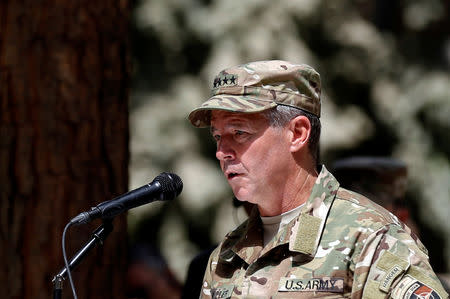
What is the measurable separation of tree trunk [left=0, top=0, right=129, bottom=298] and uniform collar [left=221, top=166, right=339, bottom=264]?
118 cm

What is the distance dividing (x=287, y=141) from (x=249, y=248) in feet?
1.36

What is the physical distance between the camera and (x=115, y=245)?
3.90 metres

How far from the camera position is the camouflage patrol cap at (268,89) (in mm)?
2613

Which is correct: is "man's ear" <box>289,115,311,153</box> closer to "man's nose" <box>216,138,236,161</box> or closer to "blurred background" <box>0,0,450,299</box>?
"man's nose" <box>216,138,236,161</box>

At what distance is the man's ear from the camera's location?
2623 mm

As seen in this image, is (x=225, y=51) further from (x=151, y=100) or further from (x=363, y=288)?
(x=363, y=288)

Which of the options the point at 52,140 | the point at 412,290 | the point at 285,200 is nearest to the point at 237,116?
the point at 285,200

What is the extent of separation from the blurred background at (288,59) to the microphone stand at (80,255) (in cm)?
475

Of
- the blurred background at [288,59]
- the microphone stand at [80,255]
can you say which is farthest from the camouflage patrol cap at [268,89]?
the blurred background at [288,59]

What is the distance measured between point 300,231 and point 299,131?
342 millimetres

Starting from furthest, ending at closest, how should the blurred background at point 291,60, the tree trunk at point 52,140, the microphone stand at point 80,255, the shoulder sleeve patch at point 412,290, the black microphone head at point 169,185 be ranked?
1. the blurred background at point 291,60
2. the tree trunk at point 52,140
3. the black microphone head at point 169,185
4. the microphone stand at point 80,255
5. the shoulder sleeve patch at point 412,290

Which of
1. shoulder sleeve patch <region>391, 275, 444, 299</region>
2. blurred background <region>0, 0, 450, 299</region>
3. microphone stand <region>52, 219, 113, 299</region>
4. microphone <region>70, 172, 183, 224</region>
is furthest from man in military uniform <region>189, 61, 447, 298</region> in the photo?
blurred background <region>0, 0, 450, 299</region>

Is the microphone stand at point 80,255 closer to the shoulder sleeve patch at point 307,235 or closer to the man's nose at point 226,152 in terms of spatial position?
the man's nose at point 226,152

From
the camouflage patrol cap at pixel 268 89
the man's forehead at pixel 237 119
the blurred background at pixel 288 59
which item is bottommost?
the blurred background at pixel 288 59
